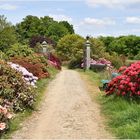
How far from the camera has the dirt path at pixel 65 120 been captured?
10.7 meters

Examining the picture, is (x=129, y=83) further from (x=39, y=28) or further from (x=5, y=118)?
(x=39, y=28)

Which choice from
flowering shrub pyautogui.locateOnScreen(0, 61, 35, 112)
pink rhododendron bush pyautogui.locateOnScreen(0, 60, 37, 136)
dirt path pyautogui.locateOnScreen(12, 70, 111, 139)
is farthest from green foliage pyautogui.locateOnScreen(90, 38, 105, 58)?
flowering shrub pyautogui.locateOnScreen(0, 61, 35, 112)

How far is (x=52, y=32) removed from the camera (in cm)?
8269

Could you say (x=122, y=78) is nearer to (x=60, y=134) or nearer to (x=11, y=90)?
(x=11, y=90)

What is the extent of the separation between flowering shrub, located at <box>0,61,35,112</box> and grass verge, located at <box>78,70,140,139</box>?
2.21 meters

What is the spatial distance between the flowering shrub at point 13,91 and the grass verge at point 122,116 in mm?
2213

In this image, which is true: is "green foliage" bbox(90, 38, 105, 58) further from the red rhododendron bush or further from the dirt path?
the red rhododendron bush

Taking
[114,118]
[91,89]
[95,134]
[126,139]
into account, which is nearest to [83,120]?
[114,118]

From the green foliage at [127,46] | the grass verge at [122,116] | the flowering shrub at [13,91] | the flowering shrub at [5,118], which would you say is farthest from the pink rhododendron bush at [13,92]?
the green foliage at [127,46]

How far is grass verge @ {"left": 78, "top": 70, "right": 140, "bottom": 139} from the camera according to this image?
33.9 feet

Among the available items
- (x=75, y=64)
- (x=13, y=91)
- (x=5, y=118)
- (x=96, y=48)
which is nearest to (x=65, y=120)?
(x=5, y=118)

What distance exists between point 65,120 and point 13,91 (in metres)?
2.30

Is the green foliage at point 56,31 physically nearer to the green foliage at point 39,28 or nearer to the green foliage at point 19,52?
the green foliage at point 39,28

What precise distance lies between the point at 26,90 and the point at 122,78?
2.95 metres
